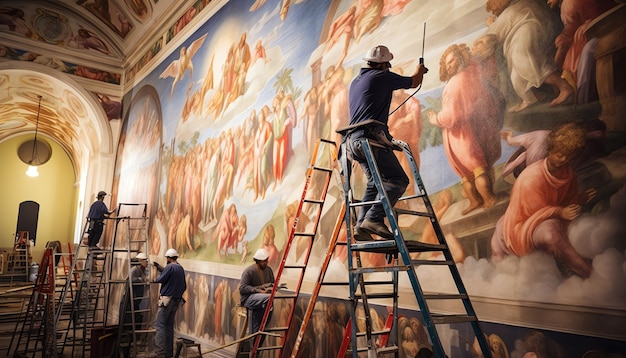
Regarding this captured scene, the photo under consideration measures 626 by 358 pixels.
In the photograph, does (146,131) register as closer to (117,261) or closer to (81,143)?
(117,261)

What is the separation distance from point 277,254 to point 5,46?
466 inches

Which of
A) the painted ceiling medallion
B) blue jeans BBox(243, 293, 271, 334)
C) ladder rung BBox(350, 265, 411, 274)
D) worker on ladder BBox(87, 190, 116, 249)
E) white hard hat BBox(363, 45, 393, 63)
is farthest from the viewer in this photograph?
the painted ceiling medallion

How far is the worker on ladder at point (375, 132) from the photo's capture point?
331 cm

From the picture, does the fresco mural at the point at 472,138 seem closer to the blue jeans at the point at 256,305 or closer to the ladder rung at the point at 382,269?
the blue jeans at the point at 256,305

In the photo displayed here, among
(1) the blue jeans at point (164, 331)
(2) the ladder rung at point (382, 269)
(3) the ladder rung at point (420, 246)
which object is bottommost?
(1) the blue jeans at point (164, 331)

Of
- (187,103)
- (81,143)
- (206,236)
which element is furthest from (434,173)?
(81,143)

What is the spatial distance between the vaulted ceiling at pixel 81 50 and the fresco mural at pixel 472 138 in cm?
630

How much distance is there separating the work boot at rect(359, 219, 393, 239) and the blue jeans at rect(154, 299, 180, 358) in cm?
501

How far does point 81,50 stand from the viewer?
14.1 meters

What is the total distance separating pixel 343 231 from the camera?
16.9 feet

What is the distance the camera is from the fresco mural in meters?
3.17

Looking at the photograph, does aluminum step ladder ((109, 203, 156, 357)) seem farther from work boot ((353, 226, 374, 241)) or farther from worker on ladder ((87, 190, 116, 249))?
work boot ((353, 226, 374, 241))

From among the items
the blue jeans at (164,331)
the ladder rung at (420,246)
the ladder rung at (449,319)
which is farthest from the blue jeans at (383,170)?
the blue jeans at (164,331)

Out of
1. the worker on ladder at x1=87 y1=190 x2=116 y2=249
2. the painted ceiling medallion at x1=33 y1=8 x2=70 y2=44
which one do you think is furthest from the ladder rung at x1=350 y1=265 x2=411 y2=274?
the painted ceiling medallion at x1=33 y1=8 x2=70 y2=44
